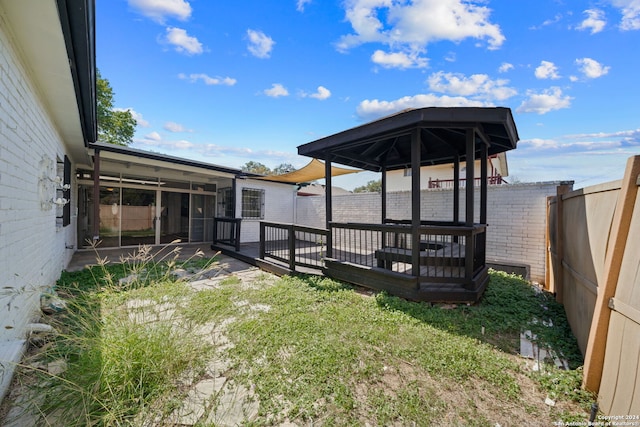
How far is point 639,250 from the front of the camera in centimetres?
160

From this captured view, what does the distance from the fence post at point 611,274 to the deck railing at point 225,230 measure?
7078 millimetres

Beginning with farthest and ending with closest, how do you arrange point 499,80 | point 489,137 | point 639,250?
point 499,80 < point 489,137 < point 639,250

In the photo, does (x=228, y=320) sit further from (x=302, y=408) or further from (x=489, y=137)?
(x=489, y=137)

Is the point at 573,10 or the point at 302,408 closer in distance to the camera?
the point at 302,408

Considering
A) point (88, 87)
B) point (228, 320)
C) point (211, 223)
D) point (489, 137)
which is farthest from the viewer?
point (211, 223)

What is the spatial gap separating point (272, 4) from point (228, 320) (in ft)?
21.7

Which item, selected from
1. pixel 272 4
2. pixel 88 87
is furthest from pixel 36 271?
pixel 272 4

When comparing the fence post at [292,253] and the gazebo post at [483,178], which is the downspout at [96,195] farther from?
the gazebo post at [483,178]

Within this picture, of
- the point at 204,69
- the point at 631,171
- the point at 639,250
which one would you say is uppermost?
the point at 204,69

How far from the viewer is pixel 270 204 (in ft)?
33.7

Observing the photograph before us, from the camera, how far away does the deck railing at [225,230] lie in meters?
→ 7.83

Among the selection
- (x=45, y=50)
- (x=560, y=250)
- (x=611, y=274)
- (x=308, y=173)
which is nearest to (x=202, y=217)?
(x=308, y=173)

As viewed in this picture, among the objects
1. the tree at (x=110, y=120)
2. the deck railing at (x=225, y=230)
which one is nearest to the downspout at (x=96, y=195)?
the deck railing at (x=225, y=230)

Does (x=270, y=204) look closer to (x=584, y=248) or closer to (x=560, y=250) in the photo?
(x=560, y=250)
